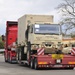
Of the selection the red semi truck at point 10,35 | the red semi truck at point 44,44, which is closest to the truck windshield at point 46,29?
the red semi truck at point 44,44

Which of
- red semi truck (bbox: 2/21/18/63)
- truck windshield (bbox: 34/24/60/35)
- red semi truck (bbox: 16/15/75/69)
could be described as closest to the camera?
red semi truck (bbox: 16/15/75/69)

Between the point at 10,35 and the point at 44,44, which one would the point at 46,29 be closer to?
the point at 44,44

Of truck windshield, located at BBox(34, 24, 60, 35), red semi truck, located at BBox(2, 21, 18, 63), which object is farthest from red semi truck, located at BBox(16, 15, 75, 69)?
red semi truck, located at BBox(2, 21, 18, 63)

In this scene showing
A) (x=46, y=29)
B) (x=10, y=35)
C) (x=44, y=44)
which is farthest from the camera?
(x=10, y=35)

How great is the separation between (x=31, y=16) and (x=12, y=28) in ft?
26.0

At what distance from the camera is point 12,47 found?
3275 cm

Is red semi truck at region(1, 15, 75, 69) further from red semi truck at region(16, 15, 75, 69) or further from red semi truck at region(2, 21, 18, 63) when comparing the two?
red semi truck at region(2, 21, 18, 63)

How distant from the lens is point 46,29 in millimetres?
24531

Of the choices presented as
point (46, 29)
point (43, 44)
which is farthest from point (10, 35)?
point (43, 44)

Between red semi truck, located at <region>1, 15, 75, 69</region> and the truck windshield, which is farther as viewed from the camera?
the truck windshield

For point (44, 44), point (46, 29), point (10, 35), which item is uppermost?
point (46, 29)

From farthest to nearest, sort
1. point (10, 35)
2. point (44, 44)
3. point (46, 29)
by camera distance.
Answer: point (10, 35) → point (46, 29) → point (44, 44)

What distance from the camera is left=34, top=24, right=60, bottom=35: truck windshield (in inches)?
958

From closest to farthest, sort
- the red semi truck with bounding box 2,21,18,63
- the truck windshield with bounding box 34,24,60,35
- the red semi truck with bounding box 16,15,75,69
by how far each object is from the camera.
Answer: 1. the red semi truck with bounding box 16,15,75,69
2. the truck windshield with bounding box 34,24,60,35
3. the red semi truck with bounding box 2,21,18,63
